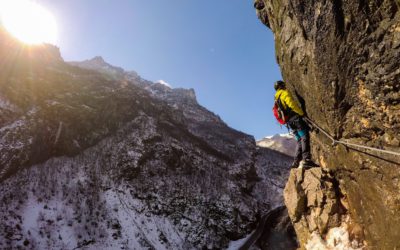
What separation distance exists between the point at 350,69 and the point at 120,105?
39.9 metres

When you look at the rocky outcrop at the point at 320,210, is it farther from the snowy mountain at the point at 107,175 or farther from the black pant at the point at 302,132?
the snowy mountain at the point at 107,175

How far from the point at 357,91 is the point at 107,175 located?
2908cm

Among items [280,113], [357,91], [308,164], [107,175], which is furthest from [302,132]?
[107,175]

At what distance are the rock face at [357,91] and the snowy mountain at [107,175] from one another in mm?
20859

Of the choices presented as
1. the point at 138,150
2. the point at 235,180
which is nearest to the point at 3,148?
the point at 138,150

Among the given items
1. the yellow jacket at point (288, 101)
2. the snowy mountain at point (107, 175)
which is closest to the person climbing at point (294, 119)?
the yellow jacket at point (288, 101)

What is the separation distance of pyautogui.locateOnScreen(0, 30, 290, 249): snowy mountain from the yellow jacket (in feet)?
64.2

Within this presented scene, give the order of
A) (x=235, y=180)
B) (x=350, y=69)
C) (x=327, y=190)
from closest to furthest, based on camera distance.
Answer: (x=350, y=69) < (x=327, y=190) < (x=235, y=180)

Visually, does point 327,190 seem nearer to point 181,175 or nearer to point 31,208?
point 31,208

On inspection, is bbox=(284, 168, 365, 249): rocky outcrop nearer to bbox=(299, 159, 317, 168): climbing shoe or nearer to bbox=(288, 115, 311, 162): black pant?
bbox=(299, 159, 317, 168): climbing shoe

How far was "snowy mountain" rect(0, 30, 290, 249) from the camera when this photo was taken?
997 inches

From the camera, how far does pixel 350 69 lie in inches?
269

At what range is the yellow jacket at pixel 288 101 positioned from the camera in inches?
392

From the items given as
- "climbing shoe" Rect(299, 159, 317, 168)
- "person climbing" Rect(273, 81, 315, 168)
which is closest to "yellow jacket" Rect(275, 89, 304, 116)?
"person climbing" Rect(273, 81, 315, 168)
